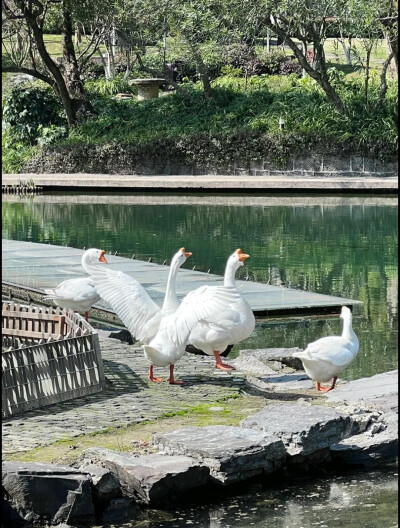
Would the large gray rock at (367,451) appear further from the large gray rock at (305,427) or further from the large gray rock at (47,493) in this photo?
the large gray rock at (47,493)

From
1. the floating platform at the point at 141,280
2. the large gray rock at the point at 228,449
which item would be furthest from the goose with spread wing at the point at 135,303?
the floating platform at the point at 141,280

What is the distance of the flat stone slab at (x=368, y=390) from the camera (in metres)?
7.61

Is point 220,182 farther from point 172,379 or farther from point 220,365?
point 172,379

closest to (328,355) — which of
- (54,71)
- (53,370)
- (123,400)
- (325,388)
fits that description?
(325,388)

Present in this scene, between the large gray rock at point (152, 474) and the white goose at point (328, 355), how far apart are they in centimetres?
199

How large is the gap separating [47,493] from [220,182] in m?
20.7

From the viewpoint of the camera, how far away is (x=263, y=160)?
93.9ft

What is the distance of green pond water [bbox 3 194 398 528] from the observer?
19.7 ft

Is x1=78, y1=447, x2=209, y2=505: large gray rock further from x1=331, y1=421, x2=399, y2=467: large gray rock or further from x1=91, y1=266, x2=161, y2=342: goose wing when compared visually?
x1=91, y1=266, x2=161, y2=342: goose wing

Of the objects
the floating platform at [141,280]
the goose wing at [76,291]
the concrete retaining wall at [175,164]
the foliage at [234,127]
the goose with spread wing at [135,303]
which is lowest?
the floating platform at [141,280]

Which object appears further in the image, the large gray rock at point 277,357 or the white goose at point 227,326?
the large gray rock at point 277,357

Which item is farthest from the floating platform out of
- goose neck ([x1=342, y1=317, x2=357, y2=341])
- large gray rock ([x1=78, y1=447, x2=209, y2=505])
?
large gray rock ([x1=78, y1=447, x2=209, y2=505])

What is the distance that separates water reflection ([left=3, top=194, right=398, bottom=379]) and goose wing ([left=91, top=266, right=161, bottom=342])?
1.95 metres

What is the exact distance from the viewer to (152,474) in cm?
587
